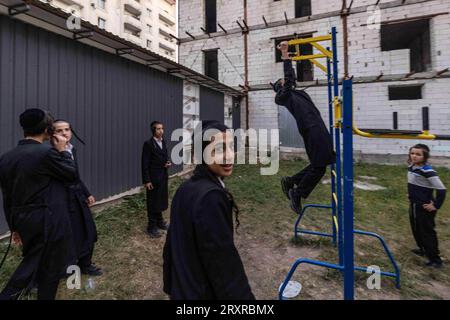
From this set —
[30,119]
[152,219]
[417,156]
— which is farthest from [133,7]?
[417,156]

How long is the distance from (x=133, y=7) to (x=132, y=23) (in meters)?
2.10

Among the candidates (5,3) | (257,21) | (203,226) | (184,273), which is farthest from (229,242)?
(257,21)

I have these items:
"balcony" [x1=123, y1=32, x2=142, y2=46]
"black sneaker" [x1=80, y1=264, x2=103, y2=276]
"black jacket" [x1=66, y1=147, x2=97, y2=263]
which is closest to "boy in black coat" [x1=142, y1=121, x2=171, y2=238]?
"black sneaker" [x1=80, y1=264, x2=103, y2=276]

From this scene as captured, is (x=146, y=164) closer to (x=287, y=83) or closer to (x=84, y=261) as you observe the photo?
(x=84, y=261)

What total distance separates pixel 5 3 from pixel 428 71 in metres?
13.4

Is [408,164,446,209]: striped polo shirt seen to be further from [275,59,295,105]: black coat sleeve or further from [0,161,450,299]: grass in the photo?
[275,59,295,105]: black coat sleeve

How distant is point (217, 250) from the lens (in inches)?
45.2

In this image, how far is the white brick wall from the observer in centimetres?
1009

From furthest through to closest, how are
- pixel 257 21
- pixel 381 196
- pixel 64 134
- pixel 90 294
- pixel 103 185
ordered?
pixel 257 21
pixel 381 196
pixel 103 185
pixel 90 294
pixel 64 134

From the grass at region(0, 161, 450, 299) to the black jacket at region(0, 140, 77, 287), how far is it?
758 mm

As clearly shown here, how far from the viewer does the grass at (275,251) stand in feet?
9.34

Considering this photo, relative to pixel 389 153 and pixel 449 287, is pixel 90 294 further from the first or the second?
pixel 389 153

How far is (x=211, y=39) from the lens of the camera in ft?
45.2

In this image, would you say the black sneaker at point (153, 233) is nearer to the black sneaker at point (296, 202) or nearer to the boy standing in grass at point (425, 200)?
the black sneaker at point (296, 202)
